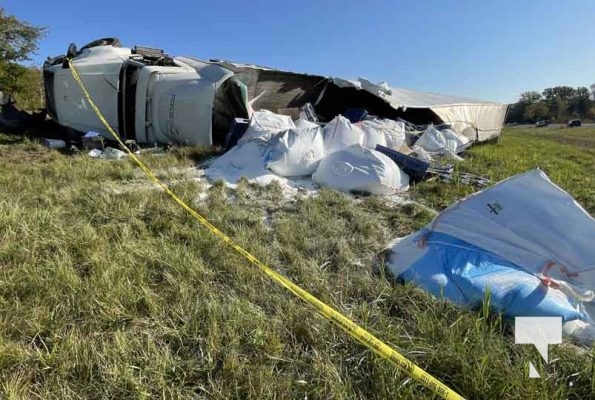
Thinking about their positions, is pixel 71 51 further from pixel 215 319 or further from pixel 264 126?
pixel 215 319

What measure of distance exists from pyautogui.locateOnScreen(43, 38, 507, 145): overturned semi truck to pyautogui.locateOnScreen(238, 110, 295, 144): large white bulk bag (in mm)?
453

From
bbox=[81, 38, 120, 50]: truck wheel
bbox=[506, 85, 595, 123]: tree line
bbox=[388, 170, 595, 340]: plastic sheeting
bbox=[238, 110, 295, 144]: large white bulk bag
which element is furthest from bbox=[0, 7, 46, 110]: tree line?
bbox=[506, 85, 595, 123]: tree line

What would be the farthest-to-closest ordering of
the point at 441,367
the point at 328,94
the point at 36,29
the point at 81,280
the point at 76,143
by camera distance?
the point at 36,29 → the point at 328,94 → the point at 76,143 → the point at 81,280 → the point at 441,367

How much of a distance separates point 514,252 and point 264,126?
4.84 m

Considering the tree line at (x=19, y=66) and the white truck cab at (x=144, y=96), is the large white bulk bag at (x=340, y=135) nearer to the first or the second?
the white truck cab at (x=144, y=96)

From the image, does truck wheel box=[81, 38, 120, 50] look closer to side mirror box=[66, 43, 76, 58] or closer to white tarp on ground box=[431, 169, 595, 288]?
side mirror box=[66, 43, 76, 58]

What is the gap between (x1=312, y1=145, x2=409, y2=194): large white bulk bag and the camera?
4543 millimetres

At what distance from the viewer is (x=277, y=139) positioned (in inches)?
220

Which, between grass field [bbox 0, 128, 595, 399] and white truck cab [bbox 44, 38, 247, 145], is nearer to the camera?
grass field [bbox 0, 128, 595, 399]

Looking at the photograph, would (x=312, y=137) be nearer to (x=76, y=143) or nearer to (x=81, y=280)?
(x=81, y=280)

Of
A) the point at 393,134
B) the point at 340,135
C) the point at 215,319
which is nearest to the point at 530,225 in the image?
the point at 215,319

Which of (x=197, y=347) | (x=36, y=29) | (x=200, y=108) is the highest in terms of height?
(x=36, y=29)

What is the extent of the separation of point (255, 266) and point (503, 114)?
49.9 feet

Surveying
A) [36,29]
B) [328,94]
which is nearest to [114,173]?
[328,94]
